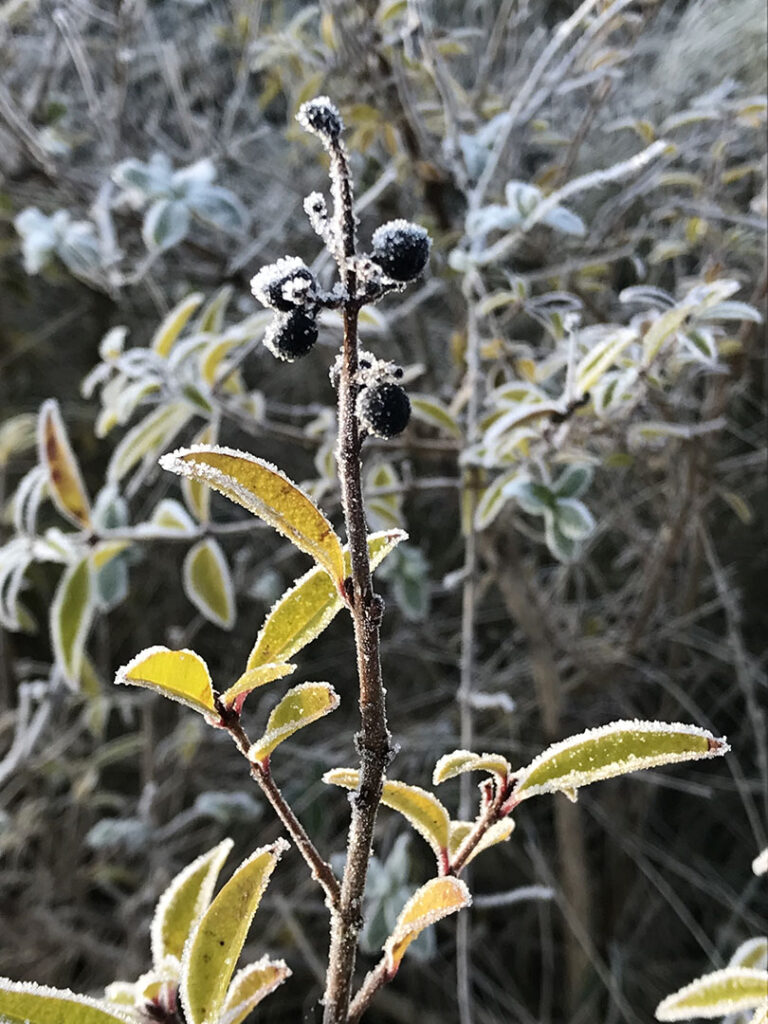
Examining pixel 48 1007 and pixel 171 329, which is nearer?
pixel 48 1007

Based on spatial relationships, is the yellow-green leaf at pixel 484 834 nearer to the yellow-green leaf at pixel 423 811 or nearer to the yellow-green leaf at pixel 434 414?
the yellow-green leaf at pixel 423 811

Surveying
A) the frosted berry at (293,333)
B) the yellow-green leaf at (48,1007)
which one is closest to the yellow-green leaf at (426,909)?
the yellow-green leaf at (48,1007)

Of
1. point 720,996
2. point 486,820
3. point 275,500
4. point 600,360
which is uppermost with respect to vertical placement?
Result: point 600,360

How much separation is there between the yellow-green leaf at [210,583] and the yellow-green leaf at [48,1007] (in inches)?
17.9

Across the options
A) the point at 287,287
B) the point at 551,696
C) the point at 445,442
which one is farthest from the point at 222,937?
the point at 551,696

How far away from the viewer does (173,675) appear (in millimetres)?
347

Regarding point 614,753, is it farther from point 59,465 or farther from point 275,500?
point 59,465

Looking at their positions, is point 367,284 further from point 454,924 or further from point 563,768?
point 454,924

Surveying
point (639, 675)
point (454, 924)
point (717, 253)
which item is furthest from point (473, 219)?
point (454, 924)

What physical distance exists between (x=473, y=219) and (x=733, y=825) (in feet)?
3.41

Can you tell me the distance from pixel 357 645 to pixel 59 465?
523 mm

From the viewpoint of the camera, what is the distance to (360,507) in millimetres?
281

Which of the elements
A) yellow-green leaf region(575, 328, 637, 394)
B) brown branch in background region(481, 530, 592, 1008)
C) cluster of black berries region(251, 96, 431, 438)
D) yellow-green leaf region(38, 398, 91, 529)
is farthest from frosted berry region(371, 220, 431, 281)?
brown branch in background region(481, 530, 592, 1008)

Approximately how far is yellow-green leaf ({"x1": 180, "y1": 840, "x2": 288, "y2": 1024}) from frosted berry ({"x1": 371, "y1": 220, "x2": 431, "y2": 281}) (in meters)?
0.25
